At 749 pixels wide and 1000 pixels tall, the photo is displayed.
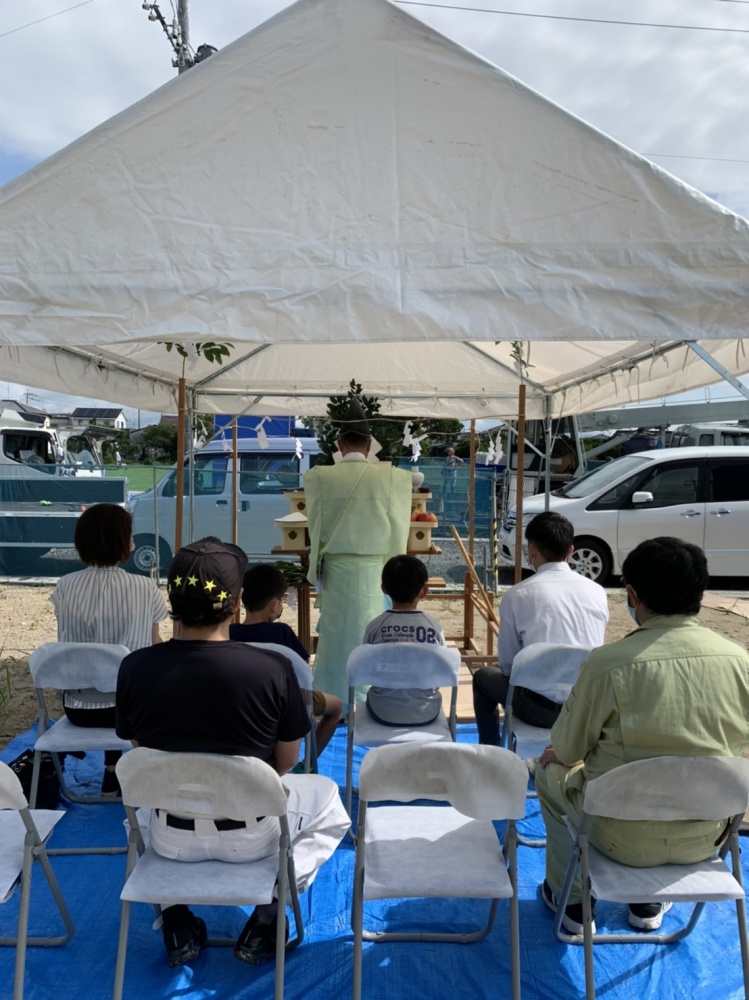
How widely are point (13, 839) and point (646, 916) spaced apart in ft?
6.39

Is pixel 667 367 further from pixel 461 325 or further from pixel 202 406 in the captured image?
pixel 202 406

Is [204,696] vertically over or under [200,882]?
over

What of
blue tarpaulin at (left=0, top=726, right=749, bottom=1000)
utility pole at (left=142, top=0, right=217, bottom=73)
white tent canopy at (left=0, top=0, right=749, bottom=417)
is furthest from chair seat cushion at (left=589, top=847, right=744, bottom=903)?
→ utility pole at (left=142, top=0, right=217, bottom=73)

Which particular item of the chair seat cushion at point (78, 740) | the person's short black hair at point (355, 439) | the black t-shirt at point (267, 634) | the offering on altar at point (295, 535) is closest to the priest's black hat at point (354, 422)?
Answer: the person's short black hair at point (355, 439)

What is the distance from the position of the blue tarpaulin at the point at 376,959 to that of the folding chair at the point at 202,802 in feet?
1.10

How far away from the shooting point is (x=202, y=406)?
6285mm

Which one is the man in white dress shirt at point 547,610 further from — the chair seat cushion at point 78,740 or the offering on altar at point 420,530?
the offering on altar at point 420,530

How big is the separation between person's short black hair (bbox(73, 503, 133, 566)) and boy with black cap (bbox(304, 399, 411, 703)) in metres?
1.28

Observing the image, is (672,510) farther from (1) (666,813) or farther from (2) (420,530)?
(1) (666,813)

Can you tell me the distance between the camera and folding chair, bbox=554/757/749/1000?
176cm

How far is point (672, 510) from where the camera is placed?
8867 mm

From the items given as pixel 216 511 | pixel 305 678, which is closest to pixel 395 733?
pixel 305 678

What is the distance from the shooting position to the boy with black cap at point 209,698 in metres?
1.88

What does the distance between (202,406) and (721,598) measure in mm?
6258
